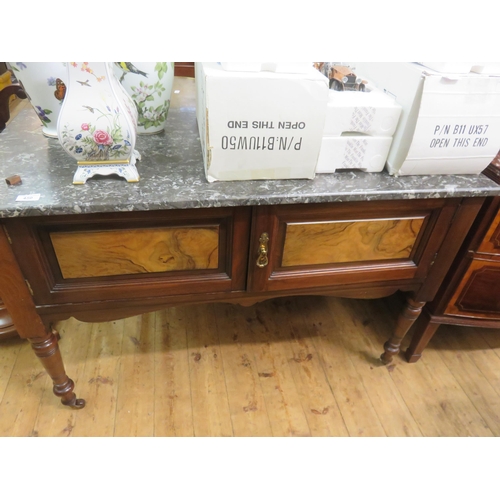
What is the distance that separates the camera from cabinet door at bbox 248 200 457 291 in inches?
35.1

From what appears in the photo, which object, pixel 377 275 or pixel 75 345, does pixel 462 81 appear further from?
pixel 75 345

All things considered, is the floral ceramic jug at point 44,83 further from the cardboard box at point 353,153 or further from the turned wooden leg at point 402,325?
the turned wooden leg at point 402,325

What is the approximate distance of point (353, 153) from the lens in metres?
0.90

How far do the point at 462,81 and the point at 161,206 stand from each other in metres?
0.69

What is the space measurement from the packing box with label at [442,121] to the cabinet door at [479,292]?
32cm

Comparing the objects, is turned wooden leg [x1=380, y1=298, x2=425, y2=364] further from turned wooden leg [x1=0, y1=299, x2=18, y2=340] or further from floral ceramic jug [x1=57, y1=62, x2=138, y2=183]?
turned wooden leg [x1=0, y1=299, x2=18, y2=340]

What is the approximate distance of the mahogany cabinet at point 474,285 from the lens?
3.35ft

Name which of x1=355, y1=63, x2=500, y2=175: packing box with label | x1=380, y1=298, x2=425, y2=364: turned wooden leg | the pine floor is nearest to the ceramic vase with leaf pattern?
x1=355, y1=63, x2=500, y2=175: packing box with label

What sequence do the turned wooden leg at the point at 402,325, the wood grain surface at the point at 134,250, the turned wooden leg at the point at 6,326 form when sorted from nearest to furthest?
1. the wood grain surface at the point at 134,250
2. the turned wooden leg at the point at 402,325
3. the turned wooden leg at the point at 6,326

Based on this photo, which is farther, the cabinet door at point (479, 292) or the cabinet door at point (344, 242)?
the cabinet door at point (479, 292)

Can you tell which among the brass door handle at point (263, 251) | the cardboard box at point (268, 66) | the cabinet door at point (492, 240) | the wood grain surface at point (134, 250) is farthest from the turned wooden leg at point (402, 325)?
the cardboard box at point (268, 66)

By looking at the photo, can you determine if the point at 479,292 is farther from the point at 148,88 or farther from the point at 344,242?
the point at 148,88

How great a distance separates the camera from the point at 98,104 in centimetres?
74
